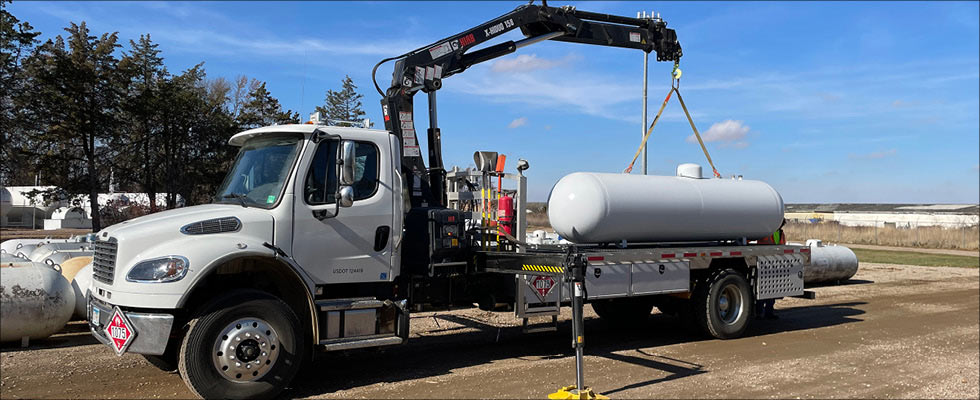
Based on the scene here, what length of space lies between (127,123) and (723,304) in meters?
25.7

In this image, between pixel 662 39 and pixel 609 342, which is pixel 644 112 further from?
pixel 609 342

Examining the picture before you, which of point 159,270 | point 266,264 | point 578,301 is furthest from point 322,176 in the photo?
point 578,301

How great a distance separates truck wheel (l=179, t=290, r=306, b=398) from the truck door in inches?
26.1

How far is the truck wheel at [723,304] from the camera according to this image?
10.8 metres

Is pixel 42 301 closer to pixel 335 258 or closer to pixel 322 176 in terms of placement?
pixel 335 258

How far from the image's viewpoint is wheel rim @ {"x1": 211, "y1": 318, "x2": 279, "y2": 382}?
21.7 feet

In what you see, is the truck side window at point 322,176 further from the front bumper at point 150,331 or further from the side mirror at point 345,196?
the front bumper at point 150,331

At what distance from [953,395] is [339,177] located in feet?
23.6

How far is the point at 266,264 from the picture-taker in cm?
718

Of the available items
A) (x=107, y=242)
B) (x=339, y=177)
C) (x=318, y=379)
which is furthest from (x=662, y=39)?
(x=107, y=242)

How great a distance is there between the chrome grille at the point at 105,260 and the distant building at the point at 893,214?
61973mm

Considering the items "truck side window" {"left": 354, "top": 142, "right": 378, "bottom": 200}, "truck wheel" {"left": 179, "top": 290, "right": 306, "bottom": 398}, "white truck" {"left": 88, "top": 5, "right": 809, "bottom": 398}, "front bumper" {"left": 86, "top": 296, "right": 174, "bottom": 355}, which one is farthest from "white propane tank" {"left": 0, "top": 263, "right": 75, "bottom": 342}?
"truck side window" {"left": 354, "top": 142, "right": 378, "bottom": 200}

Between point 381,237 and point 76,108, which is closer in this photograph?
point 381,237

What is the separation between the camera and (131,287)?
6355 millimetres
